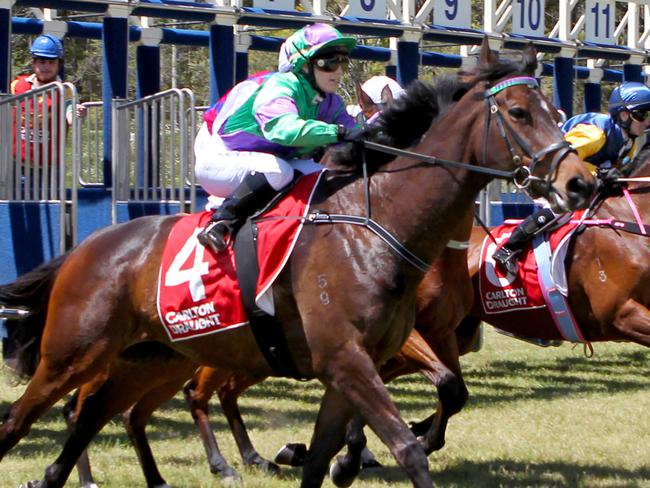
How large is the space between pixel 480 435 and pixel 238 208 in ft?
9.87

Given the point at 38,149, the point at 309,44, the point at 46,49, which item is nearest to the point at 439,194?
the point at 309,44

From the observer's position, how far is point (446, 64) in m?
15.0

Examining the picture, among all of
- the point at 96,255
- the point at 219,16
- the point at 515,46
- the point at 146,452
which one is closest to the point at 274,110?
the point at 96,255

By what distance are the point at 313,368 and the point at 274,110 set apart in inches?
41.0

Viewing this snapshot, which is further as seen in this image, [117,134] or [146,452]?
[117,134]

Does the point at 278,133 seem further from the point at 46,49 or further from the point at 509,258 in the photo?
the point at 46,49

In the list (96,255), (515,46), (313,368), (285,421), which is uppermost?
(515,46)

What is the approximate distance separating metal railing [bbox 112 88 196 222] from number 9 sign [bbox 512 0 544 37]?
5355mm

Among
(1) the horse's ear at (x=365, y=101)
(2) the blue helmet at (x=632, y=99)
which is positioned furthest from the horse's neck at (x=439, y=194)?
(2) the blue helmet at (x=632, y=99)

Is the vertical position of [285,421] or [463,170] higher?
[463,170]

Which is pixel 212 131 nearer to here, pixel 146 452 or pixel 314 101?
pixel 314 101

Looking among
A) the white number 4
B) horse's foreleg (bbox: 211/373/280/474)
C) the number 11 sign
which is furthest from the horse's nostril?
the number 11 sign

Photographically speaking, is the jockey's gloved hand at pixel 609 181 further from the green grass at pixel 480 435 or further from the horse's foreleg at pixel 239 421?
the horse's foreleg at pixel 239 421

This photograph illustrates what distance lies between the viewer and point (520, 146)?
193 inches
